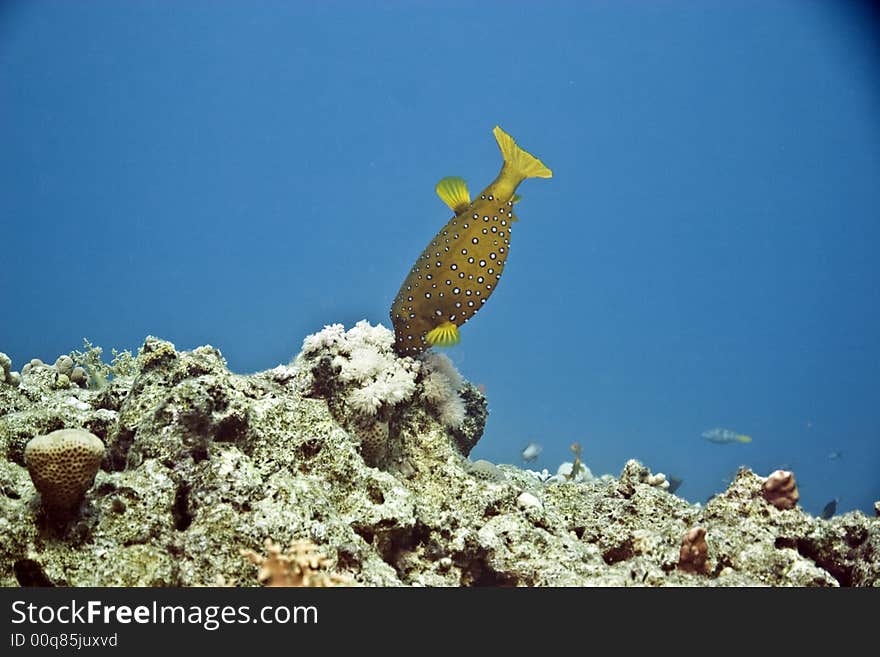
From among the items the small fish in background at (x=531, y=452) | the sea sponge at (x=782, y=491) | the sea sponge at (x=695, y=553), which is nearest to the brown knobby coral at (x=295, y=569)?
the sea sponge at (x=695, y=553)

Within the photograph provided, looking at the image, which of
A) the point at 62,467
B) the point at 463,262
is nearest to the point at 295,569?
the point at 62,467

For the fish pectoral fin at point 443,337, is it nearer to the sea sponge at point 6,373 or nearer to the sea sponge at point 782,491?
the sea sponge at point 782,491

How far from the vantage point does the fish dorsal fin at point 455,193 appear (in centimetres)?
519

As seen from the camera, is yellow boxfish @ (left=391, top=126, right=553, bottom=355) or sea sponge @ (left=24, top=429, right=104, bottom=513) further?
yellow boxfish @ (left=391, top=126, right=553, bottom=355)

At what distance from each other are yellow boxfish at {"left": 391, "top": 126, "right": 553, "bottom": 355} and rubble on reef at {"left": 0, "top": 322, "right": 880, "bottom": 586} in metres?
0.41

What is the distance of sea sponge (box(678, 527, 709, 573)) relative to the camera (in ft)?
12.0

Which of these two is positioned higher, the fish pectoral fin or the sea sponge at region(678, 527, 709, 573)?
the fish pectoral fin

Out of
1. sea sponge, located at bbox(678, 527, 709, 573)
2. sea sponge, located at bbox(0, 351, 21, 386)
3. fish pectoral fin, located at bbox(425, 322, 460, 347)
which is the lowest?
sea sponge, located at bbox(678, 527, 709, 573)

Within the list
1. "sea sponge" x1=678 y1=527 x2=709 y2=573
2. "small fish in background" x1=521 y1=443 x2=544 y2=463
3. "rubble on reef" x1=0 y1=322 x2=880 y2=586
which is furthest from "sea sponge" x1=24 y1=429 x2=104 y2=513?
"small fish in background" x1=521 y1=443 x2=544 y2=463

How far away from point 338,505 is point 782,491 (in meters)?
3.50

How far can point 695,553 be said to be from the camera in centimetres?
364

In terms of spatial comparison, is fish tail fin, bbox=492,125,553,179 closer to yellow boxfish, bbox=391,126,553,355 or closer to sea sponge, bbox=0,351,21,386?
yellow boxfish, bbox=391,126,553,355

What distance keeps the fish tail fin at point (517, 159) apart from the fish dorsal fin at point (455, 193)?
1.56ft

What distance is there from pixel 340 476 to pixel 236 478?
789mm
